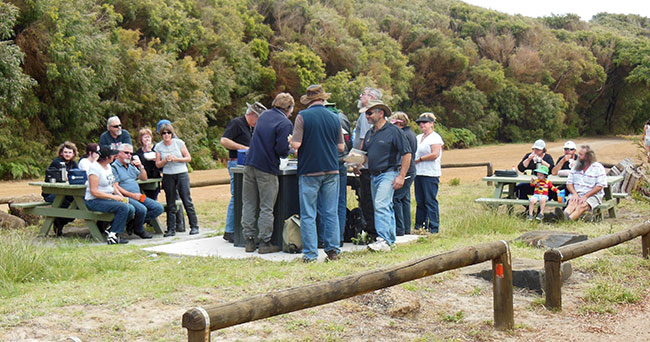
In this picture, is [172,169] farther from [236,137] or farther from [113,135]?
[236,137]

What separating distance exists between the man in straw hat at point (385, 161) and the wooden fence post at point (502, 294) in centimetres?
290

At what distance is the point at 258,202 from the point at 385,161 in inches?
57.9

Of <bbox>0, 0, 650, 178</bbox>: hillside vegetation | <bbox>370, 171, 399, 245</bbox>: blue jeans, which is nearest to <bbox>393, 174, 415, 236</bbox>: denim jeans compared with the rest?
<bbox>370, 171, 399, 245</bbox>: blue jeans

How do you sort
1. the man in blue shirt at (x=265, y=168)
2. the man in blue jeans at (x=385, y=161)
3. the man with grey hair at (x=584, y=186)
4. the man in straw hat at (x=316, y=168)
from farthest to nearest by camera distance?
the man with grey hair at (x=584, y=186) → the man in blue jeans at (x=385, y=161) → the man in blue shirt at (x=265, y=168) → the man in straw hat at (x=316, y=168)

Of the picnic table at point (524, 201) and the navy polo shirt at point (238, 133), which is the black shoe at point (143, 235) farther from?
the picnic table at point (524, 201)

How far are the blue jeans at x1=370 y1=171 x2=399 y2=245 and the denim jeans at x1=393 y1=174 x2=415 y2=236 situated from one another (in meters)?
0.83

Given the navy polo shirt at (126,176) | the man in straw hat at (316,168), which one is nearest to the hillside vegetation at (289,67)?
the navy polo shirt at (126,176)

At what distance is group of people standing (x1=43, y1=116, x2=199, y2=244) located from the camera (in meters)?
8.95

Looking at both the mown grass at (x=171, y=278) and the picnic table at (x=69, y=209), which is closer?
the mown grass at (x=171, y=278)

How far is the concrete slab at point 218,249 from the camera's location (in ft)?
24.7

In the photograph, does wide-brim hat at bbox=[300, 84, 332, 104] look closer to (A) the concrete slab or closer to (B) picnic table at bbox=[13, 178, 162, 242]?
(A) the concrete slab

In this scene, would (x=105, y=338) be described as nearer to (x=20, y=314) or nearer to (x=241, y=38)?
(x=20, y=314)

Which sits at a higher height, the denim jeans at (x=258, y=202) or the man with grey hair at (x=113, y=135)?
the man with grey hair at (x=113, y=135)

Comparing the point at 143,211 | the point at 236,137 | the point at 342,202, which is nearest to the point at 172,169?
the point at 143,211
